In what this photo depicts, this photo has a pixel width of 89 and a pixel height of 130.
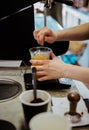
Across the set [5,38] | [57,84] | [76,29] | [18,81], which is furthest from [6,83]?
[76,29]

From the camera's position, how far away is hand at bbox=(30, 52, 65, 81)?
1064mm

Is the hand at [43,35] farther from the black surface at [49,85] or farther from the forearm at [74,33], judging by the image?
the black surface at [49,85]

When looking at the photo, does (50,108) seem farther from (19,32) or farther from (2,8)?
(19,32)

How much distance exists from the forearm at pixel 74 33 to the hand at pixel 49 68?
481 millimetres

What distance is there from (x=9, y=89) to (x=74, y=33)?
644mm

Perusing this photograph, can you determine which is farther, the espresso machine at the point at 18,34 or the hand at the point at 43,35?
the espresso machine at the point at 18,34

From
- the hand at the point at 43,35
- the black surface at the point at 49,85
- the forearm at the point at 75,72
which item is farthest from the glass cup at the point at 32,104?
the hand at the point at 43,35

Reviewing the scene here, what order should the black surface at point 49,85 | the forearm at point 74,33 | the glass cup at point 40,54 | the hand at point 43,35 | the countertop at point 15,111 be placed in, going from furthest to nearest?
the forearm at point 74,33 → the hand at point 43,35 → the black surface at point 49,85 → the glass cup at point 40,54 → the countertop at point 15,111

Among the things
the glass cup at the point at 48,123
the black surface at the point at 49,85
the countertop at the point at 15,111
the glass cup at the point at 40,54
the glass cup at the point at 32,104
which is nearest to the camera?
the glass cup at the point at 48,123

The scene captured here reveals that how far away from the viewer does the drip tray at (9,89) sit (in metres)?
1.19

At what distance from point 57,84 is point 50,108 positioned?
228 millimetres

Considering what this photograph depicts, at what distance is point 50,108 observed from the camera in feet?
3.56

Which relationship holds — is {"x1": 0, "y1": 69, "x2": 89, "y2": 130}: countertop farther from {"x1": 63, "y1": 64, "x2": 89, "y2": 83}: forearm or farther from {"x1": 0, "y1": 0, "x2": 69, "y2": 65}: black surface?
{"x1": 0, "y1": 0, "x2": 69, "y2": 65}: black surface

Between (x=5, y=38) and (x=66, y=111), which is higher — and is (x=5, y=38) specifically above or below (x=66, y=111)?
above
